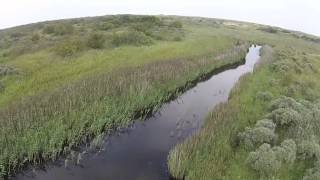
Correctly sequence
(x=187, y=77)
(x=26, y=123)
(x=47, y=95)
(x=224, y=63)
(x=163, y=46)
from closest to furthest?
(x=26, y=123) < (x=47, y=95) < (x=187, y=77) < (x=224, y=63) < (x=163, y=46)

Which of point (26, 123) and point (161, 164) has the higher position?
point (26, 123)

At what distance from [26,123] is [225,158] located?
28.6 feet

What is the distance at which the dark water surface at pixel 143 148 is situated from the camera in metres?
14.8

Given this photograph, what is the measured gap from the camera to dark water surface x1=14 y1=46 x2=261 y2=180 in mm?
14836

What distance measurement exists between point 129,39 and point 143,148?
1054 inches

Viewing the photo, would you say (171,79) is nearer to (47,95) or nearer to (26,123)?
(47,95)

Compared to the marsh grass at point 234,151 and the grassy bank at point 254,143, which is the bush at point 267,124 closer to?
the grassy bank at point 254,143

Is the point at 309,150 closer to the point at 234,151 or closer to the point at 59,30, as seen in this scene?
the point at 234,151

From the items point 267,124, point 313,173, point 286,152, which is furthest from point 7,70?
point 313,173

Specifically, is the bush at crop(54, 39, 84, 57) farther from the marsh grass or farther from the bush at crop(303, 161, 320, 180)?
the bush at crop(303, 161, 320, 180)

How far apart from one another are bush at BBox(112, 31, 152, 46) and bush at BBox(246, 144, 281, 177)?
91.0ft

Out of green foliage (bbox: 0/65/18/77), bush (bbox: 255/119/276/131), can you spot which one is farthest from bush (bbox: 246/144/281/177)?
green foliage (bbox: 0/65/18/77)

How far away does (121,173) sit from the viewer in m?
15.0

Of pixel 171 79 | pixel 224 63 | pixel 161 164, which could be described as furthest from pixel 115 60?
pixel 161 164
